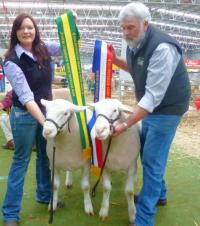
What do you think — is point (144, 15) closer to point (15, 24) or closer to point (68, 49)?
point (68, 49)

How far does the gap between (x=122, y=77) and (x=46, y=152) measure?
684cm

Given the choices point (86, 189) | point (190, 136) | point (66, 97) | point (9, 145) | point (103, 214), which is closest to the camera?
point (103, 214)

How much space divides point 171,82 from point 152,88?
284mm

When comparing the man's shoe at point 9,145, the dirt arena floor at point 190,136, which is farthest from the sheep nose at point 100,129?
the man's shoe at point 9,145

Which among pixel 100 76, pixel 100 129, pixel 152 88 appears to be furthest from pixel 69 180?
pixel 152 88

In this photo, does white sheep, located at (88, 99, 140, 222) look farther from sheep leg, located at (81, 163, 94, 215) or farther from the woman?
the woman

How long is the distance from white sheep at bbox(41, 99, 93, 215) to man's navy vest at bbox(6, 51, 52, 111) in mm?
169

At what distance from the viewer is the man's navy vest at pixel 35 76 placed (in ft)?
9.22

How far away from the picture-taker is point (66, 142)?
10.2 feet

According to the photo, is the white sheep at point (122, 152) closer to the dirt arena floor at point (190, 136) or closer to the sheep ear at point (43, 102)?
the sheep ear at point (43, 102)

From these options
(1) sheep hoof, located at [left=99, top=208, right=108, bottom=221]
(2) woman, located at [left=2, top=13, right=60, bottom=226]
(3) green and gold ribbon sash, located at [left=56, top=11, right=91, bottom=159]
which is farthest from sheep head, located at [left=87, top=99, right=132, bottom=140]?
(1) sheep hoof, located at [left=99, top=208, right=108, bottom=221]

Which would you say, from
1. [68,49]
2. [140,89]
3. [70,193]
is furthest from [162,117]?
[70,193]

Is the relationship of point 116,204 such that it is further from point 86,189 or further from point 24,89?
point 24,89

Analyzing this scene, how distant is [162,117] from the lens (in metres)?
2.77
